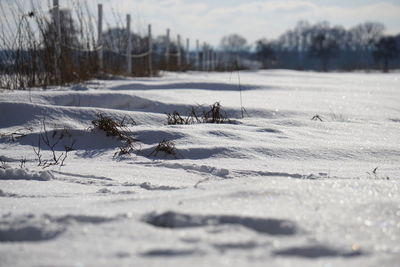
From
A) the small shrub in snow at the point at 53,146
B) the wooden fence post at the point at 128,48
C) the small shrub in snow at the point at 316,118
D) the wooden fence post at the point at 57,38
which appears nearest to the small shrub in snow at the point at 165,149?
the small shrub in snow at the point at 53,146

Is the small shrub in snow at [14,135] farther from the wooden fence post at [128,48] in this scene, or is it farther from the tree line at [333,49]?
the tree line at [333,49]

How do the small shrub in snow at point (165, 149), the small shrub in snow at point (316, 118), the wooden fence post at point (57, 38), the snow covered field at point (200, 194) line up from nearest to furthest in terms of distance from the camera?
the snow covered field at point (200, 194) < the small shrub in snow at point (165, 149) < the small shrub in snow at point (316, 118) < the wooden fence post at point (57, 38)

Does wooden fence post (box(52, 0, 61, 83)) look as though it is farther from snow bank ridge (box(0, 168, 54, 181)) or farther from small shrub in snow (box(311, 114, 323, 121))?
snow bank ridge (box(0, 168, 54, 181))

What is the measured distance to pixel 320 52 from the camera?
3756 cm

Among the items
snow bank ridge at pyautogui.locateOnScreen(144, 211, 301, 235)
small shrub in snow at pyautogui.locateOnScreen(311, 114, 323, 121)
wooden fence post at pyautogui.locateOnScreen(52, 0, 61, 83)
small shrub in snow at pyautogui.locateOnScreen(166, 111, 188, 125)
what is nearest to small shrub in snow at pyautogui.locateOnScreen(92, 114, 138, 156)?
small shrub in snow at pyautogui.locateOnScreen(166, 111, 188, 125)

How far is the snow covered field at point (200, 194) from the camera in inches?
30.5

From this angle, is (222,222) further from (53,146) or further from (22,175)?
(53,146)

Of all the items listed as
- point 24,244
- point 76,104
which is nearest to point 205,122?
point 76,104

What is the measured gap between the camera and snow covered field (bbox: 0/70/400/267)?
773mm

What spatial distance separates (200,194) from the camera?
44.5 inches

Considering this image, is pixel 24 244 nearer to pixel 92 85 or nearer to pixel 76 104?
pixel 76 104

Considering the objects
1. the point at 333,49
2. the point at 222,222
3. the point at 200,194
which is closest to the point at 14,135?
the point at 200,194

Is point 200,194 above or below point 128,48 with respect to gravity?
below

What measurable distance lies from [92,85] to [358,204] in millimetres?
3702
